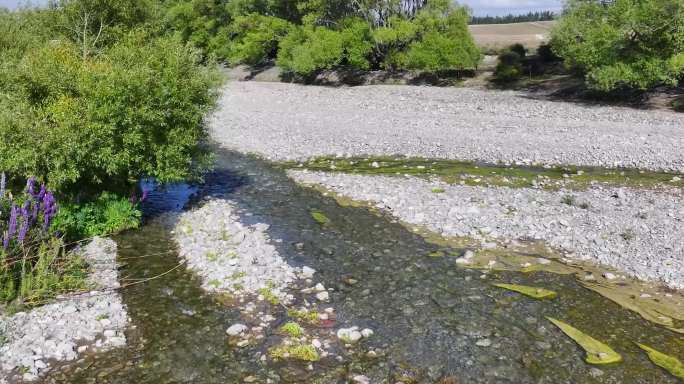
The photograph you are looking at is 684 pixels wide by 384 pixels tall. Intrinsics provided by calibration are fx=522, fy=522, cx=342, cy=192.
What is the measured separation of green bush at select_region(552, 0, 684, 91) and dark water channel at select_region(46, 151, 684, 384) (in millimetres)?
27802

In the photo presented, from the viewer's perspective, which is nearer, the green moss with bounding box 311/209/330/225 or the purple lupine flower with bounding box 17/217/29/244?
the purple lupine flower with bounding box 17/217/29/244

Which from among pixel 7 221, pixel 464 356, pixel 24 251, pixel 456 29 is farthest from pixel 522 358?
pixel 456 29

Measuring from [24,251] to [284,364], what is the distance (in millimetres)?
6915

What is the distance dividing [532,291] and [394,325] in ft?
12.8

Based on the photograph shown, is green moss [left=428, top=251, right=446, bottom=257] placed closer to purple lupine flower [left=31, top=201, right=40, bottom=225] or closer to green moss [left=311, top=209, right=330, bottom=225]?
green moss [left=311, top=209, right=330, bottom=225]

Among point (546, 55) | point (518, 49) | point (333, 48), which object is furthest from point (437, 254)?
point (518, 49)

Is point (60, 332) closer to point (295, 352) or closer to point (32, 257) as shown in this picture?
point (32, 257)

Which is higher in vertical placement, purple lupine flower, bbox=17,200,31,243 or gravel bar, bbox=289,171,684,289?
purple lupine flower, bbox=17,200,31,243

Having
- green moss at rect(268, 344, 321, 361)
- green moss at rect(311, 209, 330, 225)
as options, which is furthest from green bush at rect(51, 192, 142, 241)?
green moss at rect(268, 344, 321, 361)

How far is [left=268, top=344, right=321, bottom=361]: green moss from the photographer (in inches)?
410

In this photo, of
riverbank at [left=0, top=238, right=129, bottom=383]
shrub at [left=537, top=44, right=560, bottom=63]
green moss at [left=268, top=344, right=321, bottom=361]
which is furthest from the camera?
shrub at [left=537, top=44, right=560, bottom=63]

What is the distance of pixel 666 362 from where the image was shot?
1023 centimetres

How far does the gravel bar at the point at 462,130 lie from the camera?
26391mm

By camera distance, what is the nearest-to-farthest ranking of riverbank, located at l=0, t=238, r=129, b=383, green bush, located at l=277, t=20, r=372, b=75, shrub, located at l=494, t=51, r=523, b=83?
1. riverbank, located at l=0, t=238, r=129, b=383
2. shrub, located at l=494, t=51, r=523, b=83
3. green bush, located at l=277, t=20, r=372, b=75
